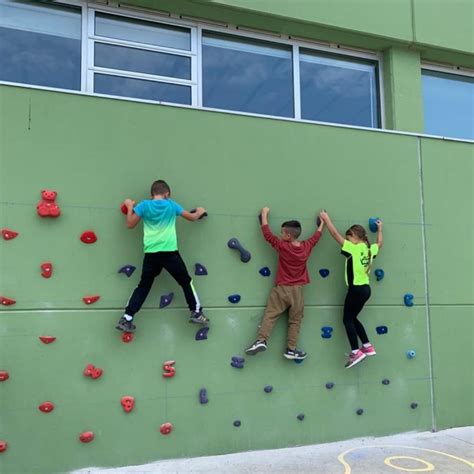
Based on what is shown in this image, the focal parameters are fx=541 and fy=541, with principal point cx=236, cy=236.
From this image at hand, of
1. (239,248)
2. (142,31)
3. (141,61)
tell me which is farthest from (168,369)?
(142,31)

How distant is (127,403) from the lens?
17.3 feet

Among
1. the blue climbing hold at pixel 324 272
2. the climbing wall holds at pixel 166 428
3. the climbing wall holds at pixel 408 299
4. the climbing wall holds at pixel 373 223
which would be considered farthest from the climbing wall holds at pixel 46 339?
the climbing wall holds at pixel 408 299

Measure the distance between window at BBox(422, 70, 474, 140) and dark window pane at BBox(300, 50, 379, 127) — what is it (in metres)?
0.86

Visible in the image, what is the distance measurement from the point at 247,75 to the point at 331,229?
7.61 ft

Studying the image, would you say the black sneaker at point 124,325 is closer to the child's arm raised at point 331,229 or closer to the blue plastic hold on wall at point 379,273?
the child's arm raised at point 331,229

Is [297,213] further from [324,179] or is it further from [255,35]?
[255,35]

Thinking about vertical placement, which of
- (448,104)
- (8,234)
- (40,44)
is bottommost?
(8,234)

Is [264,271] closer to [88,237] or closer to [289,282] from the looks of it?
[289,282]

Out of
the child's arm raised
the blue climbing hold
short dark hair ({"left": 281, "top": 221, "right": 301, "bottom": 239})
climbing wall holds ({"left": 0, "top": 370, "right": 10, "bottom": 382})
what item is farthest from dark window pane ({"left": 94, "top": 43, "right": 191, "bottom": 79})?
climbing wall holds ({"left": 0, "top": 370, "right": 10, "bottom": 382})

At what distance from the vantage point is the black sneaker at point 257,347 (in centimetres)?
562

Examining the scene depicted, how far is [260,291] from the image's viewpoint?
592 centimetres

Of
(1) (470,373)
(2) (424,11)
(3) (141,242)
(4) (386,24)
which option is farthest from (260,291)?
(2) (424,11)

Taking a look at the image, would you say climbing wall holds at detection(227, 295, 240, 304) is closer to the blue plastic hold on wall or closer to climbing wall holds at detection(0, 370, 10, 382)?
the blue plastic hold on wall

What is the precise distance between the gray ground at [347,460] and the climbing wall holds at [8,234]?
7.60 ft
